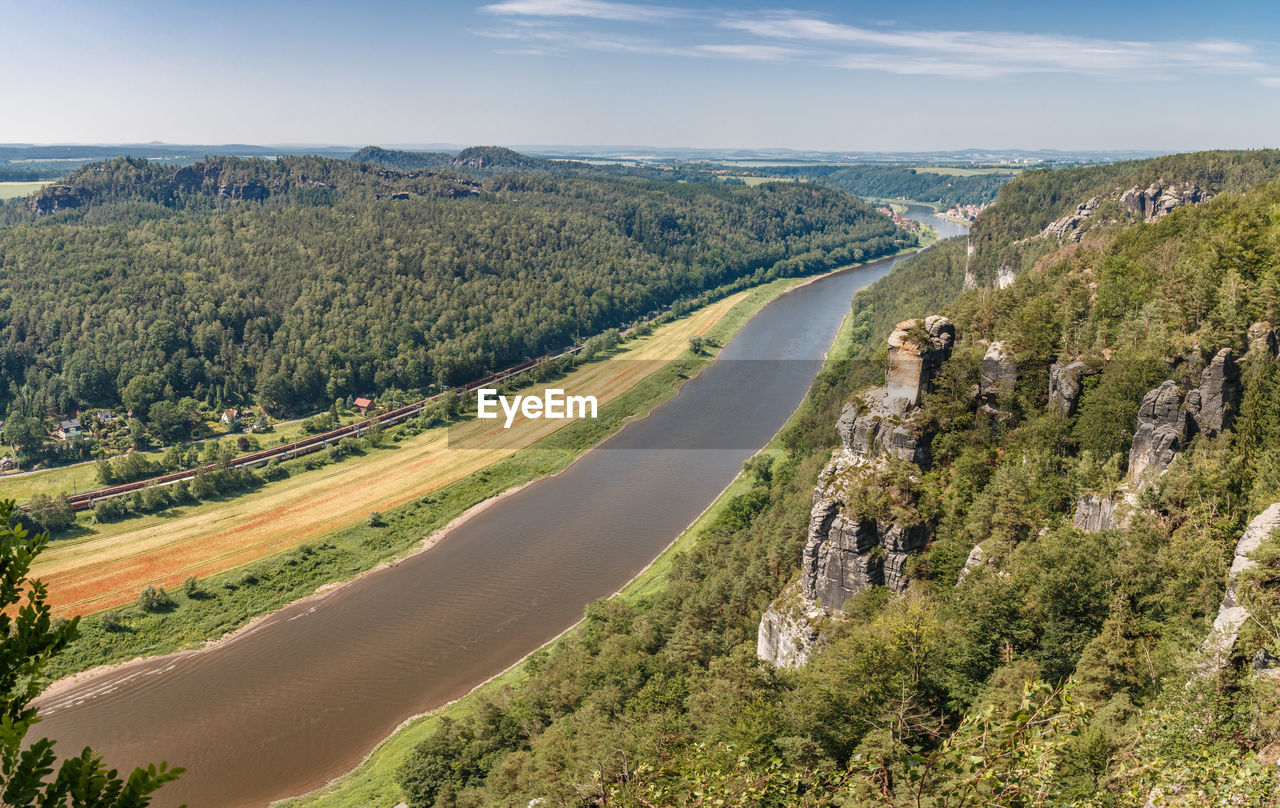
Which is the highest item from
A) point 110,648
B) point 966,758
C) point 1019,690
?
point 966,758

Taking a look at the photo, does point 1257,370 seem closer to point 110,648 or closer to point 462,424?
point 110,648

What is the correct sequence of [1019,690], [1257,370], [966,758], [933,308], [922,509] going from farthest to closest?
[933,308] → [922,509] → [1257,370] → [1019,690] → [966,758]

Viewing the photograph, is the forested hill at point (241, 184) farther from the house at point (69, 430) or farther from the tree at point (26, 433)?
the tree at point (26, 433)

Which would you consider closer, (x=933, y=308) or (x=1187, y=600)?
(x=1187, y=600)

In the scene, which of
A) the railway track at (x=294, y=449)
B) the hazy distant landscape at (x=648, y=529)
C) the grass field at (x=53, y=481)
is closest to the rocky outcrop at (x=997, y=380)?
the hazy distant landscape at (x=648, y=529)

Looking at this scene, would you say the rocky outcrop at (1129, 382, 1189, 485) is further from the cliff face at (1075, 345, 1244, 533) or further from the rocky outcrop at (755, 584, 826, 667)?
the rocky outcrop at (755, 584, 826, 667)

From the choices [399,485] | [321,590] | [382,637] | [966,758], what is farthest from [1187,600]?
[399,485]

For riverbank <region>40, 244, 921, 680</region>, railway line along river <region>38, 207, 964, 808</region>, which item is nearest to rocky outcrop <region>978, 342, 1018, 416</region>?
railway line along river <region>38, 207, 964, 808</region>
